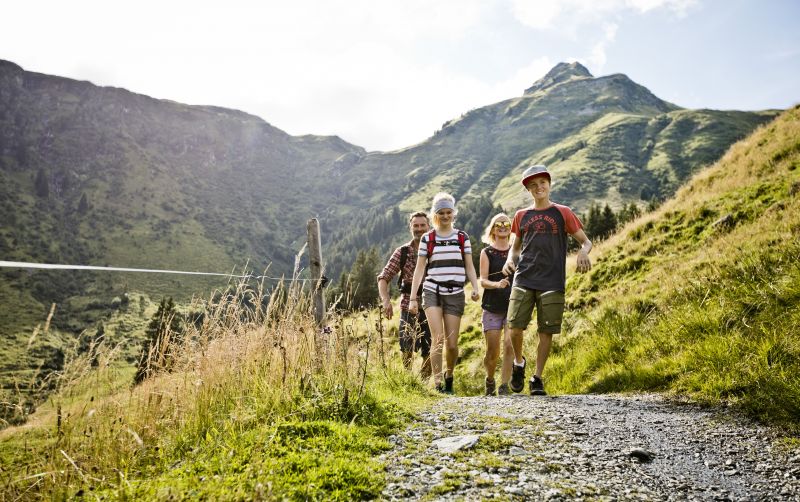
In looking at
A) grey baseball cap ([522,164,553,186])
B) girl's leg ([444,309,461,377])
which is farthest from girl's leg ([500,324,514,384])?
grey baseball cap ([522,164,553,186])

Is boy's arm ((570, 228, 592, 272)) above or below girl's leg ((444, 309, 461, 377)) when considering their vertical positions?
above

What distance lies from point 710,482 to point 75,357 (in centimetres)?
458

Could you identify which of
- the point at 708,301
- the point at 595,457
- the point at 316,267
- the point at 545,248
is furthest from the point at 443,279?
the point at 708,301

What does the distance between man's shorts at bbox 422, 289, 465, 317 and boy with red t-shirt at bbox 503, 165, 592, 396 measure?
2.46 feet

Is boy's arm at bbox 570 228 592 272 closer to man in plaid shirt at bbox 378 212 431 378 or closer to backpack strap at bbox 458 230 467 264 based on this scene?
backpack strap at bbox 458 230 467 264

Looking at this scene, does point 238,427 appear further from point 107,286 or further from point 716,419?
point 107,286

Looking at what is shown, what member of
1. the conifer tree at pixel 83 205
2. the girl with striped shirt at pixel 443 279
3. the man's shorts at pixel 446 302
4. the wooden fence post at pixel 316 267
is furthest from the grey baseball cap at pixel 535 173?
the conifer tree at pixel 83 205

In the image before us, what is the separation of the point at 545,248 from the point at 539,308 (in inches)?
29.6

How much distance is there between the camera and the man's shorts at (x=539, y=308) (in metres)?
5.14

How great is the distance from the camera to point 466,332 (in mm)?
12367

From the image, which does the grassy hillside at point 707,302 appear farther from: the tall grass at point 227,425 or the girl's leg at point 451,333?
the tall grass at point 227,425

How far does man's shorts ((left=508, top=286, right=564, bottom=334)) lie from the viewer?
5.14 metres

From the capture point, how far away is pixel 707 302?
5520 millimetres

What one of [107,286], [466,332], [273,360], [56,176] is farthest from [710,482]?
[56,176]
